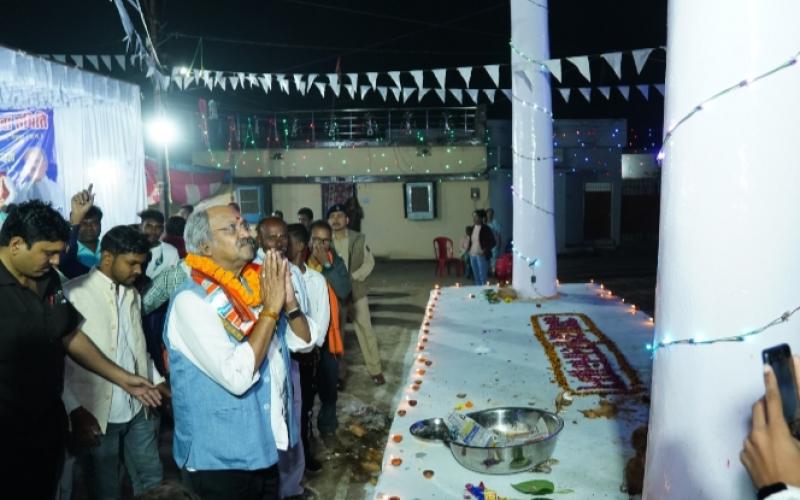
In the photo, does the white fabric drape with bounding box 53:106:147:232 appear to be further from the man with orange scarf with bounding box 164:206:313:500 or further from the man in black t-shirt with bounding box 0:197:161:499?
the man with orange scarf with bounding box 164:206:313:500

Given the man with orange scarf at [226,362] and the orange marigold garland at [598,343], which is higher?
the man with orange scarf at [226,362]

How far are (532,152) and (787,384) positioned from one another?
24.6 feet

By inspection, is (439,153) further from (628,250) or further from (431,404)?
(431,404)

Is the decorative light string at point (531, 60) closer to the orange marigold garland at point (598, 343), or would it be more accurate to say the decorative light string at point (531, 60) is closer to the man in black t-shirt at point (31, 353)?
the orange marigold garland at point (598, 343)

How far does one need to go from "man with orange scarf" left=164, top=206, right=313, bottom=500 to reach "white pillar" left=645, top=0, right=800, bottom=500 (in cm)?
168

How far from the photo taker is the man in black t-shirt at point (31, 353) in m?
2.98

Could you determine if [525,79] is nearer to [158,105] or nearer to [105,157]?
[105,157]

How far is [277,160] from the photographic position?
2105 cm

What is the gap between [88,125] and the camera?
26.7ft

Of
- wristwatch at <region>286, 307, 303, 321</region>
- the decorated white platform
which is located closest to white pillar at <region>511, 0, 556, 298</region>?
the decorated white platform

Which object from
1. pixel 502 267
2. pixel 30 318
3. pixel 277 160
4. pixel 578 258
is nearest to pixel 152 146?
pixel 502 267

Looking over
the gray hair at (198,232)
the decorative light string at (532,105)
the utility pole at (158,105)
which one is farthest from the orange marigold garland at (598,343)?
the utility pole at (158,105)

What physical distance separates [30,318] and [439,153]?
17989 mm

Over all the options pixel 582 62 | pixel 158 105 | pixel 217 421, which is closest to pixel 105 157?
pixel 158 105
